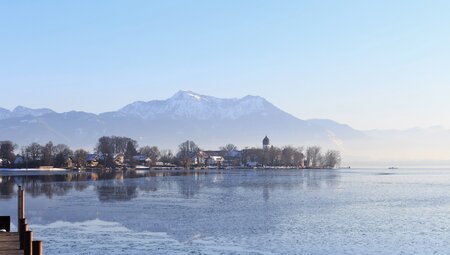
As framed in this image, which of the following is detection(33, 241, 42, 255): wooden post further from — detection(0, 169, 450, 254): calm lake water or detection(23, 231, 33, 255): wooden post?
detection(0, 169, 450, 254): calm lake water

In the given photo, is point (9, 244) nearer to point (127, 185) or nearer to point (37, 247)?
point (37, 247)

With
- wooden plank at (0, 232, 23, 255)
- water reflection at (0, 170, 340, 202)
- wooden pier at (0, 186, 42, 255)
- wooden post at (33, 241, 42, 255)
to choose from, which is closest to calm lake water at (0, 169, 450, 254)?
wooden pier at (0, 186, 42, 255)

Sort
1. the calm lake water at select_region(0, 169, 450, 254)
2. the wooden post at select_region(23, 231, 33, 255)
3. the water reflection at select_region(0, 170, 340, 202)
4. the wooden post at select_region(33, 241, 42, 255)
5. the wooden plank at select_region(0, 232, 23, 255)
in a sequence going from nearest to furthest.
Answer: the wooden post at select_region(23, 231, 33, 255)
the wooden post at select_region(33, 241, 42, 255)
the wooden plank at select_region(0, 232, 23, 255)
the calm lake water at select_region(0, 169, 450, 254)
the water reflection at select_region(0, 170, 340, 202)

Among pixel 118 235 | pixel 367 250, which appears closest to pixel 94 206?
pixel 118 235

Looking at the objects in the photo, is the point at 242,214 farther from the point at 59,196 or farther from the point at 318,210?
the point at 59,196

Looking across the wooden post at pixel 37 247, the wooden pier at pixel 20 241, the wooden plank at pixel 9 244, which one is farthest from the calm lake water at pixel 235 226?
the wooden post at pixel 37 247

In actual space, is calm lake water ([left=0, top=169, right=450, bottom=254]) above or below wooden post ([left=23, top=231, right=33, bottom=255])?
below

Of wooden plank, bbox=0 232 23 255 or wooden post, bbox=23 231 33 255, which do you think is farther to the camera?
wooden plank, bbox=0 232 23 255

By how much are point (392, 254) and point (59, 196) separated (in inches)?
1662

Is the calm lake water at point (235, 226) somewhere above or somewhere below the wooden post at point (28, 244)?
below

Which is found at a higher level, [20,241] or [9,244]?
[20,241]

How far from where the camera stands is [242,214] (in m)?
44.0

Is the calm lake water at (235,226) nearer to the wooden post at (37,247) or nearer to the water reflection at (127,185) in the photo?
the water reflection at (127,185)

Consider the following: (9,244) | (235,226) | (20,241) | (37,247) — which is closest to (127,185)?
(235,226)
